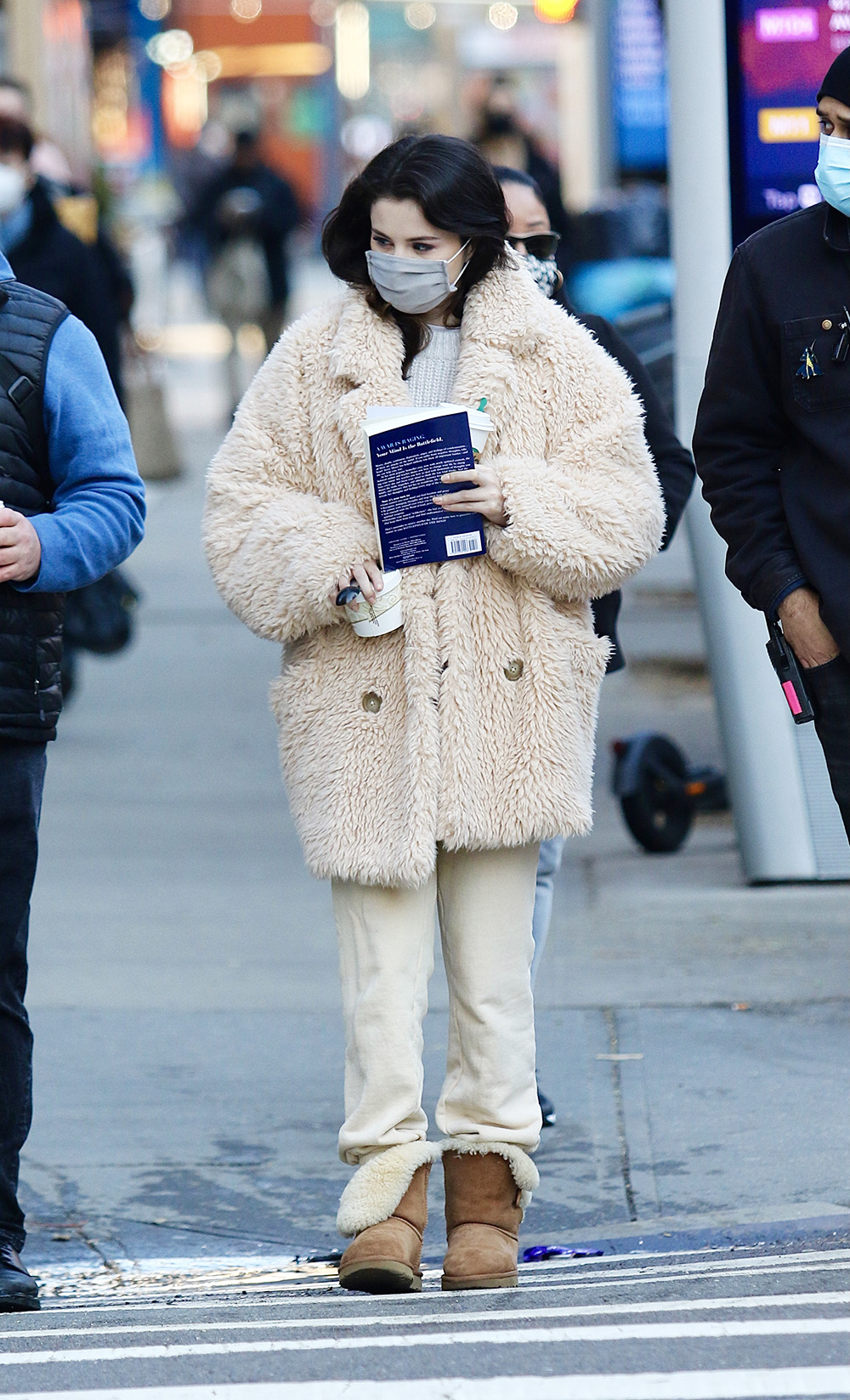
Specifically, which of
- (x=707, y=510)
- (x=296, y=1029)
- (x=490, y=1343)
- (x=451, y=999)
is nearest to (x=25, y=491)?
(x=451, y=999)

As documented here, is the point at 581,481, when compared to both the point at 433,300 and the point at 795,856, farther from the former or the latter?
the point at 795,856

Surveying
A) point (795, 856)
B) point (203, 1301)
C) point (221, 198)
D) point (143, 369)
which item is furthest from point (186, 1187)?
point (221, 198)

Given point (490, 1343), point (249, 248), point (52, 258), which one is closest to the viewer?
point (490, 1343)

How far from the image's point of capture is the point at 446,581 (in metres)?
3.94

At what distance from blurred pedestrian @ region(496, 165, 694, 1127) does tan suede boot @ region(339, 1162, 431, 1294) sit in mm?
870

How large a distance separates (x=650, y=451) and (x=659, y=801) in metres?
2.85

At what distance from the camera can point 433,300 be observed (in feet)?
13.1

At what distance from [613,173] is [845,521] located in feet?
49.0

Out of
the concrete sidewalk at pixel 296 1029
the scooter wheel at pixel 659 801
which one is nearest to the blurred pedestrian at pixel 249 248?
the concrete sidewalk at pixel 296 1029

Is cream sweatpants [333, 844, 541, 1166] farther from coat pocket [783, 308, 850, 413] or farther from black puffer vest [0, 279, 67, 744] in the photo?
coat pocket [783, 308, 850, 413]

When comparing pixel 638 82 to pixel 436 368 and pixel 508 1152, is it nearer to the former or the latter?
pixel 436 368

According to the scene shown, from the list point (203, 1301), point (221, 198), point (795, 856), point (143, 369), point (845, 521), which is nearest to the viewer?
point (845, 521)

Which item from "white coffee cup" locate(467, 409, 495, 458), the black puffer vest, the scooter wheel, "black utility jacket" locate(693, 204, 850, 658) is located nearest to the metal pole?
the scooter wheel

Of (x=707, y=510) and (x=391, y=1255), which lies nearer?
(x=391, y=1255)
